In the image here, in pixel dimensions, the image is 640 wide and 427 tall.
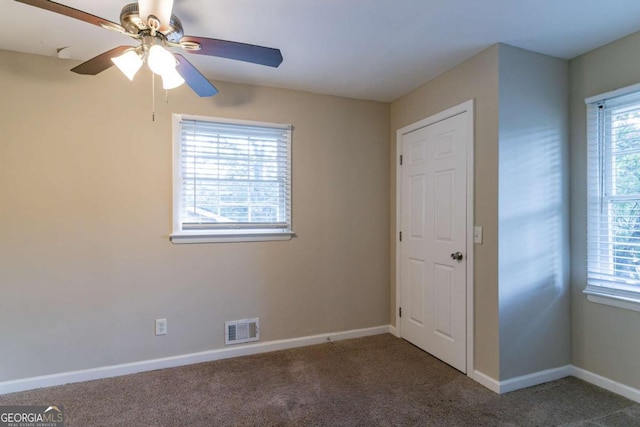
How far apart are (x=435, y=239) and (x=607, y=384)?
1.52m

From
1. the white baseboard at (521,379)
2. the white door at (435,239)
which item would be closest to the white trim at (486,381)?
the white baseboard at (521,379)

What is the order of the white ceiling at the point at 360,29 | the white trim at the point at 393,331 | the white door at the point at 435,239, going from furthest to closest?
1. the white trim at the point at 393,331
2. the white door at the point at 435,239
3. the white ceiling at the point at 360,29

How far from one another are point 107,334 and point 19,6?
7.35ft

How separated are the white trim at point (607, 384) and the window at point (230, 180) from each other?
→ 8.33 feet

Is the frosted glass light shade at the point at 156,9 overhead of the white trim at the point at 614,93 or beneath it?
overhead

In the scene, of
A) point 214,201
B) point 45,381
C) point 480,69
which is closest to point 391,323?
point 214,201

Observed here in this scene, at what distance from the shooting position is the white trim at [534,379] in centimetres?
232

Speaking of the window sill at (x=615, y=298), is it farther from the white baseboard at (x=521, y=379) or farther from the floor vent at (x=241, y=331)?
the floor vent at (x=241, y=331)

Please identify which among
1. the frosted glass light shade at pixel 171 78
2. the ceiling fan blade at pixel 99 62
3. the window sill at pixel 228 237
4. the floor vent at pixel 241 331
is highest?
the ceiling fan blade at pixel 99 62

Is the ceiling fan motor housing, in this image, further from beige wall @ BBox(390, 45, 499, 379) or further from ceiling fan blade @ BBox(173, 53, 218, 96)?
beige wall @ BBox(390, 45, 499, 379)

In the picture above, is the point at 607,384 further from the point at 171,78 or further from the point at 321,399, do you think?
the point at 171,78

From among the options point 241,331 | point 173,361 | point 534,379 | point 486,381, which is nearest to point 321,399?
point 241,331

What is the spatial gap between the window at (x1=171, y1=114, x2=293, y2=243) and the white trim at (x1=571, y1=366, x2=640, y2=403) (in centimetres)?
254

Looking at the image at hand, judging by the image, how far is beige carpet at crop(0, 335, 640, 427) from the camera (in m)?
2.03
